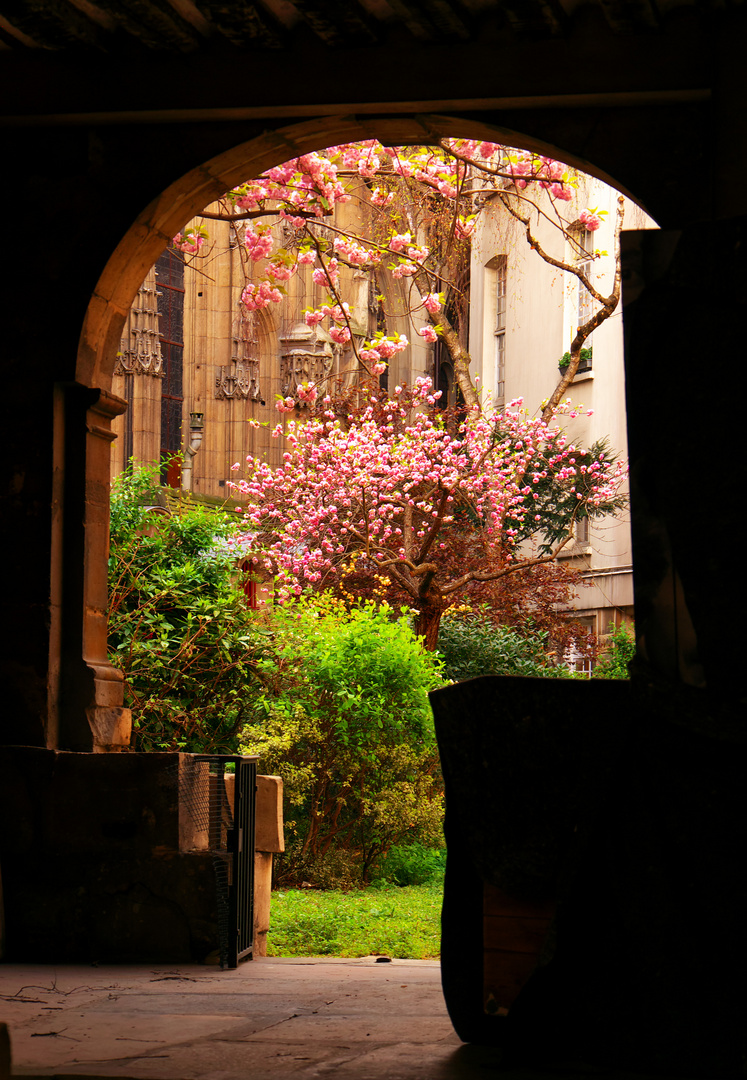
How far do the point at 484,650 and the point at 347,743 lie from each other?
Answer: 753 cm

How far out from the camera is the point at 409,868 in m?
10.1

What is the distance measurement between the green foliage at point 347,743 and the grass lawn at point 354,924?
2.19 ft

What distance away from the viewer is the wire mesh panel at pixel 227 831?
5660 millimetres

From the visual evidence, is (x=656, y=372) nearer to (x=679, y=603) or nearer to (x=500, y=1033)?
(x=679, y=603)

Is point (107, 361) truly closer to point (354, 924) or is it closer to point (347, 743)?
point (354, 924)

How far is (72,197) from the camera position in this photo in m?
5.98

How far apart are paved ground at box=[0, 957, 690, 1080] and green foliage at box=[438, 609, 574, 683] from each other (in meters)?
11.1

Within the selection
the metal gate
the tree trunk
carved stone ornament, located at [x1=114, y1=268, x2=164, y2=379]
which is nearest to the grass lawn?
the metal gate

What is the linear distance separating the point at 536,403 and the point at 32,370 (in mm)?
17421

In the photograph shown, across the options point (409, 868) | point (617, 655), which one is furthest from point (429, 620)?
point (409, 868)

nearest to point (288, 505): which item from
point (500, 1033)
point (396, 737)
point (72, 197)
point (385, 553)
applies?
point (385, 553)

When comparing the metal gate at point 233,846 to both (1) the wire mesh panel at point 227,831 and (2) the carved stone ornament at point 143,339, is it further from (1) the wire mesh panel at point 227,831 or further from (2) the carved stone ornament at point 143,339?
(2) the carved stone ornament at point 143,339

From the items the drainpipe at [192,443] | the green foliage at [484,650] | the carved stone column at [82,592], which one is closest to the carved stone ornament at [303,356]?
the drainpipe at [192,443]

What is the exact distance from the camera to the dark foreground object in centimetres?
272
